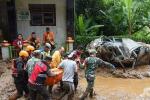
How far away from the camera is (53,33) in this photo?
1964 cm

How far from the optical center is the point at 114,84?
52.9 feet

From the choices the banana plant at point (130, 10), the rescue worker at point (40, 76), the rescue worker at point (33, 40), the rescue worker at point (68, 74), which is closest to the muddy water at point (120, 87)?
the rescue worker at point (68, 74)

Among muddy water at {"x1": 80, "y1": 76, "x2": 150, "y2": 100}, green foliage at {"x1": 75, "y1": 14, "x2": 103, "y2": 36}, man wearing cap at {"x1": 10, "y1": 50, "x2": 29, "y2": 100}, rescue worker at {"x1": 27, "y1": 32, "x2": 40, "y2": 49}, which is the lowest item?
muddy water at {"x1": 80, "y1": 76, "x2": 150, "y2": 100}

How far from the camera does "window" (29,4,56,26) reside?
778 inches

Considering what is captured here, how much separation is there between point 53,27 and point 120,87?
566 centimetres

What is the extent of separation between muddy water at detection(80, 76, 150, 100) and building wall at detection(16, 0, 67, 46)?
3.74m

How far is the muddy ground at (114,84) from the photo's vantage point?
1398 cm

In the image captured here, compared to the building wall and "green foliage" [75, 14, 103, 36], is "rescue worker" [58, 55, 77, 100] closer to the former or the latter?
the building wall

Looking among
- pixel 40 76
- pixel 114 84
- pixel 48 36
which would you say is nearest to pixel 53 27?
pixel 48 36

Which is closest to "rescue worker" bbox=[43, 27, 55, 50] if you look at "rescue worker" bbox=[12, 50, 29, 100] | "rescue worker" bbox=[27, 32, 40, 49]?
"rescue worker" bbox=[27, 32, 40, 49]

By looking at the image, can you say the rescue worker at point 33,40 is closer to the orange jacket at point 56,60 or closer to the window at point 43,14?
the window at point 43,14

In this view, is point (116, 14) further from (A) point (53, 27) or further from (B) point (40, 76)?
(B) point (40, 76)

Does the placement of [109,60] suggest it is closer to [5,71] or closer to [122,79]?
[122,79]

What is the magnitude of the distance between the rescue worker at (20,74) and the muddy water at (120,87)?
275cm
